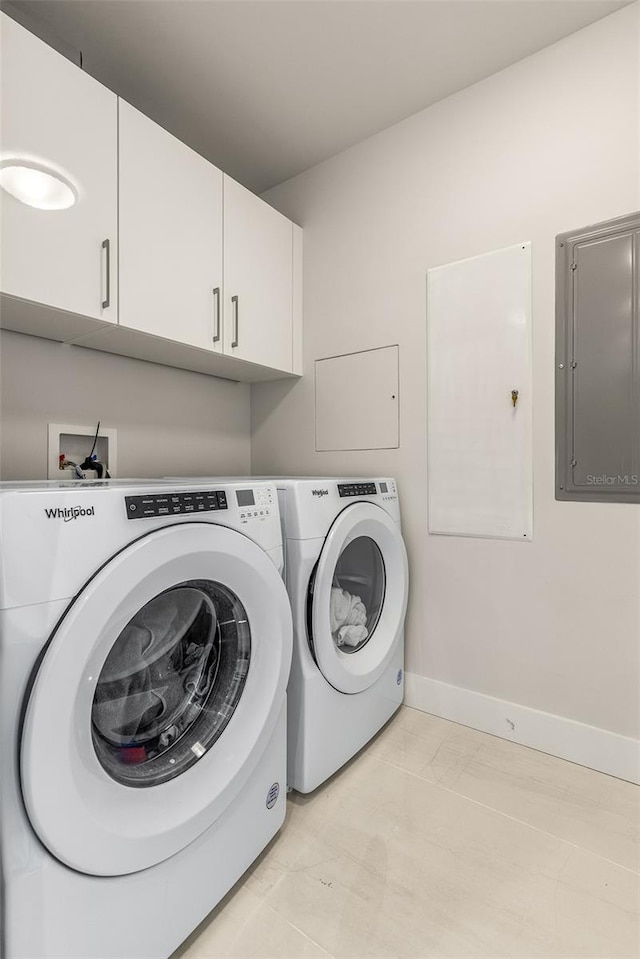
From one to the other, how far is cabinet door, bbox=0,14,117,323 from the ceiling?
314 mm

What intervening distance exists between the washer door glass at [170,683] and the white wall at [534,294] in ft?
3.43

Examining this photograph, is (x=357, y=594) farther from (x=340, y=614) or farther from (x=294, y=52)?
(x=294, y=52)

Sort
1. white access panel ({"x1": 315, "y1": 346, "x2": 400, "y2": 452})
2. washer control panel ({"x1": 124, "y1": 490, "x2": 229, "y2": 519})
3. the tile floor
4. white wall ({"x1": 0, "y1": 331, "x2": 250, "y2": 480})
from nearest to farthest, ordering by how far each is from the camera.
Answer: washer control panel ({"x1": 124, "y1": 490, "x2": 229, "y2": 519})
the tile floor
white wall ({"x1": 0, "y1": 331, "x2": 250, "y2": 480})
white access panel ({"x1": 315, "y1": 346, "x2": 400, "y2": 452})

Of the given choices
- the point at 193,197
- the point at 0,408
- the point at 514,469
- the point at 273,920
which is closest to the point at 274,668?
the point at 273,920

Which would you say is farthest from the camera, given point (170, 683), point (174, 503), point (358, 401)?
point (358, 401)

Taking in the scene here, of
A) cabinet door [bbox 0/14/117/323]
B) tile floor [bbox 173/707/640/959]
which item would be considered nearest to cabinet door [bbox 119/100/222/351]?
cabinet door [bbox 0/14/117/323]

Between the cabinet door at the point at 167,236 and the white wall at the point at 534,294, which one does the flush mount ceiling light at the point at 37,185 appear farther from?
the white wall at the point at 534,294

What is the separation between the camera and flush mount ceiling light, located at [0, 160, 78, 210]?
3.93ft

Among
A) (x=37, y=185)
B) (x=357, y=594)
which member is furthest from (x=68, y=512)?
(x=357, y=594)

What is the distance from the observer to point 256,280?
1.99 metres

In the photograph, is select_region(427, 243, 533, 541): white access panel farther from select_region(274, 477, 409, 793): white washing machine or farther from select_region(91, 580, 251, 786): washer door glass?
select_region(91, 580, 251, 786): washer door glass

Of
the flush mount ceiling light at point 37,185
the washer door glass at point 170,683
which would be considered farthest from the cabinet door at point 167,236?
the washer door glass at point 170,683

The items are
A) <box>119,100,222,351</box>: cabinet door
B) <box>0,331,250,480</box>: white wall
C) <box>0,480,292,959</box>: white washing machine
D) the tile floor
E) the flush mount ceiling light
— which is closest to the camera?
<box>0,480,292,959</box>: white washing machine

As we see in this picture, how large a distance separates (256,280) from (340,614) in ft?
4.60
